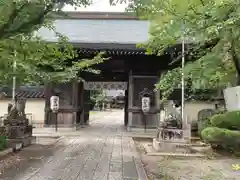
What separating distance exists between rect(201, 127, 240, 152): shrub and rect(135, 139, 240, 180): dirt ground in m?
0.45

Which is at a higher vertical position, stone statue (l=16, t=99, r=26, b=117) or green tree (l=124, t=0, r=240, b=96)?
green tree (l=124, t=0, r=240, b=96)

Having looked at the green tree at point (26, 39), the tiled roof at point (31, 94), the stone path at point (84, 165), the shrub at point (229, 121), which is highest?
the green tree at point (26, 39)

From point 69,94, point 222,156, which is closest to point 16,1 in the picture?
point 222,156

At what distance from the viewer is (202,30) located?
6215 mm

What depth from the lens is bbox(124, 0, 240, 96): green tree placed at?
17.6 feet

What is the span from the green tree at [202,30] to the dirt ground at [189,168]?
6.65 feet

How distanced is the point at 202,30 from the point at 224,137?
402 cm

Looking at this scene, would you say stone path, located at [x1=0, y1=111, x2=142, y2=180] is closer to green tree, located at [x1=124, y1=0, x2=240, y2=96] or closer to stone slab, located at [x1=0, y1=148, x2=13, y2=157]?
stone slab, located at [x1=0, y1=148, x2=13, y2=157]

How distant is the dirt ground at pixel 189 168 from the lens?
22.2 feet

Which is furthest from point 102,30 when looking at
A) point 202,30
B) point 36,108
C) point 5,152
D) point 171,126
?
point 202,30

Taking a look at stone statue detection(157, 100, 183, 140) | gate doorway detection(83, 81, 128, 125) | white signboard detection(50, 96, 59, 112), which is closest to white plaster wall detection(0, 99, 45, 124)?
gate doorway detection(83, 81, 128, 125)

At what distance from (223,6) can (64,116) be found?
13057 millimetres

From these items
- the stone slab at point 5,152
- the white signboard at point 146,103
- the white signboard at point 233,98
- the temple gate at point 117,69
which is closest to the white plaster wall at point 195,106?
the temple gate at point 117,69

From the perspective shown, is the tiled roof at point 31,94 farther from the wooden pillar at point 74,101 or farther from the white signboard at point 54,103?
the white signboard at point 54,103
